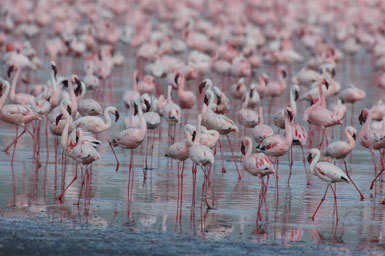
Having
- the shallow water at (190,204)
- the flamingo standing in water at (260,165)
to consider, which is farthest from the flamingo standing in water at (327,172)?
the flamingo standing in water at (260,165)

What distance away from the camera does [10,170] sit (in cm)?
1114

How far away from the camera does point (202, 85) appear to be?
1345 centimetres

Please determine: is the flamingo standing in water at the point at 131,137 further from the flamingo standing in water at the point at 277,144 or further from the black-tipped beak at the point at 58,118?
the flamingo standing in water at the point at 277,144

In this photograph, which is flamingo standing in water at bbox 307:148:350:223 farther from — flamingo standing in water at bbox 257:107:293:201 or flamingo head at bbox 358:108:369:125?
flamingo head at bbox 358:108:369:125

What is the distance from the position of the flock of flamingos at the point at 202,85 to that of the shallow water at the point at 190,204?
0.22m

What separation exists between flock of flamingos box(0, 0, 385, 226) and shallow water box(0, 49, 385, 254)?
22 cm

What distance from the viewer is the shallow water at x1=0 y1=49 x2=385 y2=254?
8.33 meters

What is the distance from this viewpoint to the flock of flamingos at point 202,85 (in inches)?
425

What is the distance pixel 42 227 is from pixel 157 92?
36.5ft

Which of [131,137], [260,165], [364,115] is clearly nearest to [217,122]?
[131,137]

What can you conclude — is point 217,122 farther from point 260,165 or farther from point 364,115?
point 260,165

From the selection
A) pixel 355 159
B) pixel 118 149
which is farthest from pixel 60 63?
pixel 355 159

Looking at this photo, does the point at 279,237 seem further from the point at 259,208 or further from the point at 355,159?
the point at 355,159

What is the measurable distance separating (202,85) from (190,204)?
4.17 metres
